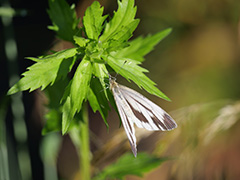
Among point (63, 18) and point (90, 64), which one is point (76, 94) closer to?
point (90, 64)

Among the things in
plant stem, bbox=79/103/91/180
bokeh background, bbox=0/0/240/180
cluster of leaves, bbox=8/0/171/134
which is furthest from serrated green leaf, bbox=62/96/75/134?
bokeh background, bbox=0/0/240/180

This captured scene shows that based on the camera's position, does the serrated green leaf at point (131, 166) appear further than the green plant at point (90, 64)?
Yes

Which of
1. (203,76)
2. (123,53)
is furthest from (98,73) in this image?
(203,76)

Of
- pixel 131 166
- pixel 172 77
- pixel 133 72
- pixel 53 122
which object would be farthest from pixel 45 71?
pixel 172 77

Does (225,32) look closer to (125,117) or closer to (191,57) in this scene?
(191,57)

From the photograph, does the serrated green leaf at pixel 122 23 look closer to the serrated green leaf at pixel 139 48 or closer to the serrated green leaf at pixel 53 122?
the serrated green leaf at pixel 139 48

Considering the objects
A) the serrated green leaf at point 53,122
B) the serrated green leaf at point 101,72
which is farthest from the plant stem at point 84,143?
the serrated green leaf at point 101,72

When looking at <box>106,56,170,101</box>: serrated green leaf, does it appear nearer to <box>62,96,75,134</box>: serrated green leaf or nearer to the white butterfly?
the white butterfly
